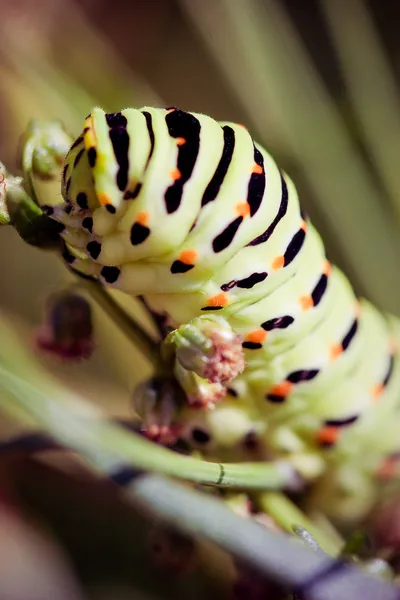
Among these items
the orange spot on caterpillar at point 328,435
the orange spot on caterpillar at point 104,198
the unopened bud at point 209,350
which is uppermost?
the orange spot on caterpillar at point 104,198

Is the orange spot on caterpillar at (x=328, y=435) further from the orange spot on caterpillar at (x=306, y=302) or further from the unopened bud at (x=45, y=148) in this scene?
the unopened bud at (x=45, y=148)

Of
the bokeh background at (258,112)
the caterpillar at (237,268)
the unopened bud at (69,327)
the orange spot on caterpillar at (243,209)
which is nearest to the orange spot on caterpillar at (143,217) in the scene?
the caterpillar at (237,268)

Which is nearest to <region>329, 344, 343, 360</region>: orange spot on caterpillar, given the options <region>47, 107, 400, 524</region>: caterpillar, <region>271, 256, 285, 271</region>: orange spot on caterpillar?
<region>47, 107, 400, 524</region>: caterpillar

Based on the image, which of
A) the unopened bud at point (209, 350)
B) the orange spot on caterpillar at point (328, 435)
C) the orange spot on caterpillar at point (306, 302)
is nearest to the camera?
the unopened bud at point (209, 350)

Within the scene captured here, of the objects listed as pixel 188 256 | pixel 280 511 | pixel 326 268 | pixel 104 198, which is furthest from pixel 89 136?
pixel 280 511

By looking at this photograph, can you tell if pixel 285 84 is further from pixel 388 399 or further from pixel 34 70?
pixel 388 399

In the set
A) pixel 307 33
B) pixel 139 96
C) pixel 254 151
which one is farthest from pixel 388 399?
pixel 307 33

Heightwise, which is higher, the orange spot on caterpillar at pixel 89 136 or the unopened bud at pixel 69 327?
the orange spot on caterpillar at pixel 89 136
